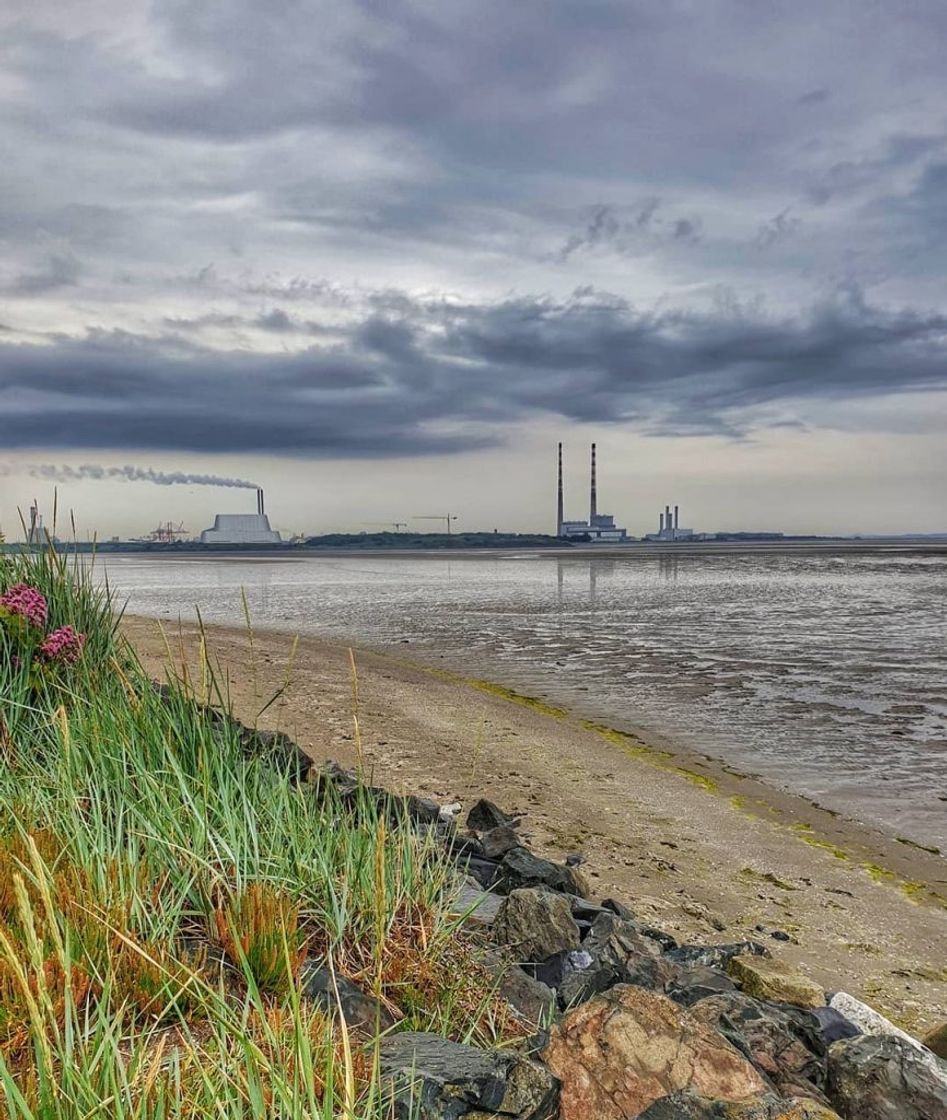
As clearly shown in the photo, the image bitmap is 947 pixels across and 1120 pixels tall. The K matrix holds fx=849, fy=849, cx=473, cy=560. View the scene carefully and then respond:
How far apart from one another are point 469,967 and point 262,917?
3.29 feet

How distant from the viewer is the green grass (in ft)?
7.93

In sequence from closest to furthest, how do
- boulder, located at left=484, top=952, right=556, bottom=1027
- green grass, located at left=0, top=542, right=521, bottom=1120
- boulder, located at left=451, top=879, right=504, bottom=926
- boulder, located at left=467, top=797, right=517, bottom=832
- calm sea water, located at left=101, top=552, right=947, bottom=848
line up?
green grass, located at left=0, top=542, right=521, bottom=1120
boulder, located at left=484, top=952, right=556, bottom=1027
boulder, located at left=451, top=879, right=504, bottom=926
boulder, located at left=467, top=797, right=517, bottom=832
calm sea water, located at left=101, top=552, right=947, bottom=848

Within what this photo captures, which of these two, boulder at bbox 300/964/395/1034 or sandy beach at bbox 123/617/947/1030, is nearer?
boulder at bbox 300/964/395/1034

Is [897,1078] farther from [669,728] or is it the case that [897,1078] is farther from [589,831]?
[669,728]

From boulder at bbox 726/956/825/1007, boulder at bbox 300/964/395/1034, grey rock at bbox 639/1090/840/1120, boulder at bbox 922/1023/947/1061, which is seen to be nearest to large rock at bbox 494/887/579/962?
boulder at bbox 726/956/825/1007

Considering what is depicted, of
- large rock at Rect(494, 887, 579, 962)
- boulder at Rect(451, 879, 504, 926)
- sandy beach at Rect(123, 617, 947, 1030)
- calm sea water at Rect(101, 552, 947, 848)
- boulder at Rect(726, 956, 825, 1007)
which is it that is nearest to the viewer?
boulder at Rect(726, 956, 825, 1007)

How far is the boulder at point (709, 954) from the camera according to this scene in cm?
466

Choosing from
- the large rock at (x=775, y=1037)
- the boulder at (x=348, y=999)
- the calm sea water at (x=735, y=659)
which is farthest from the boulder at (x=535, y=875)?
the calm sea water at (x=735, y=659)

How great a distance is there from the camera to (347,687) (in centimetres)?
1472

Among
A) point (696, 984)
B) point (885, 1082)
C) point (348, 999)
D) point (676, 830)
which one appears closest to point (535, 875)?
point (696, 984)

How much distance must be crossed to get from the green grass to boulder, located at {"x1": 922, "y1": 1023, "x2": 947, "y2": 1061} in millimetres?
2094

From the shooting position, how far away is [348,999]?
3.44 metres

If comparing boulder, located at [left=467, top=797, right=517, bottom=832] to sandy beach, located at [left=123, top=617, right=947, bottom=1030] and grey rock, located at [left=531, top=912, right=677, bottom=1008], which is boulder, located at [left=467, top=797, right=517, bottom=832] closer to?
sandy beach, located at [left=123, top=617, right=947, bottom=1030]

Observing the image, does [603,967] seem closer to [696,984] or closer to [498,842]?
[696,984]
